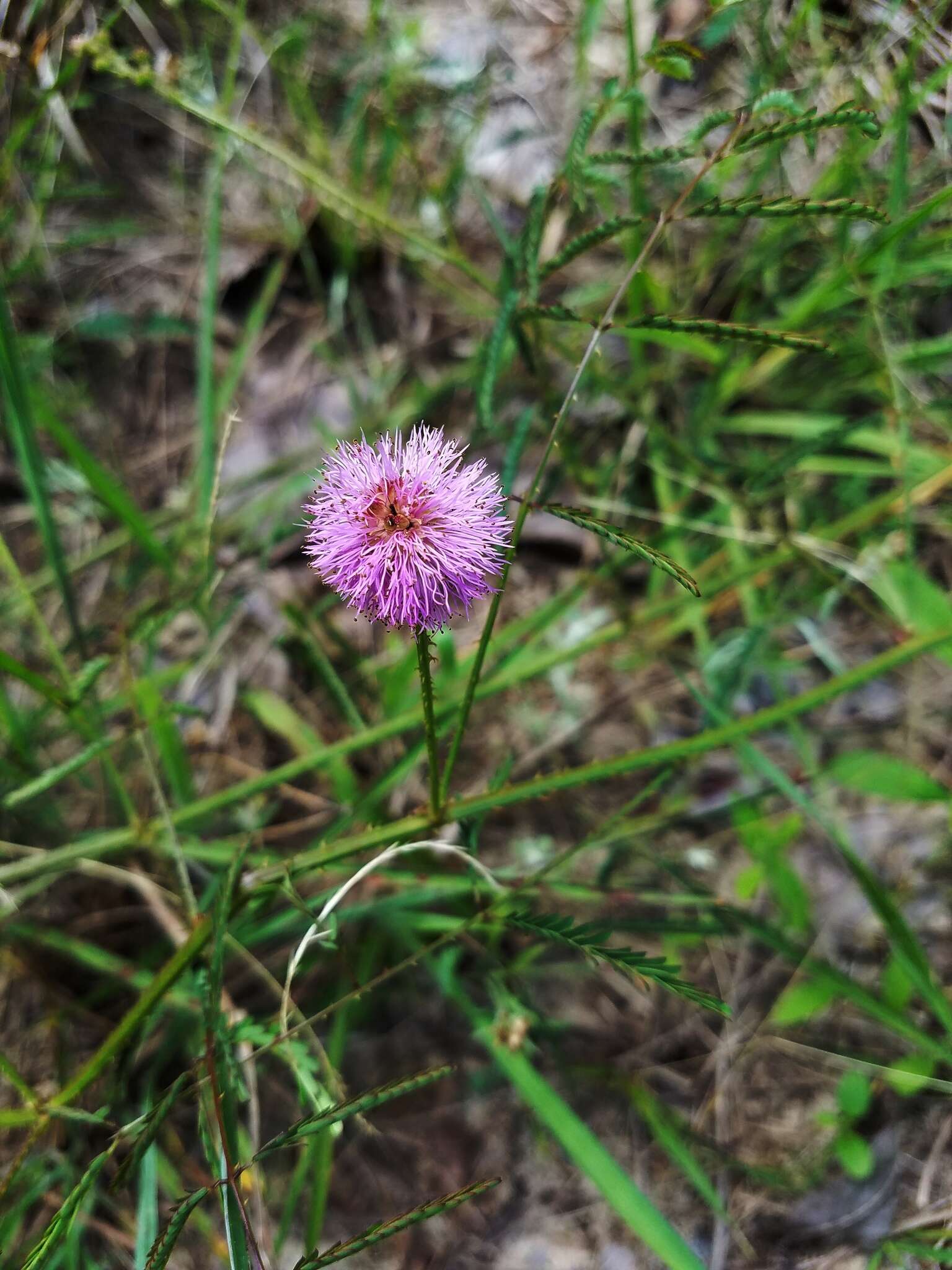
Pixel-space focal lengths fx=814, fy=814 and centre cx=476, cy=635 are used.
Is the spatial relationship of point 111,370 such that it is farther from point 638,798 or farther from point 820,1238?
point 820,1238

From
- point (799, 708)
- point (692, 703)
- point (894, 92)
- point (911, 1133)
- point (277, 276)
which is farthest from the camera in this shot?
point (277, 276)

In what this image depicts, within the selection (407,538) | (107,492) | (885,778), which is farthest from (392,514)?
(885,778)

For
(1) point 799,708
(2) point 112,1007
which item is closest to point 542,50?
(1) point 799,708

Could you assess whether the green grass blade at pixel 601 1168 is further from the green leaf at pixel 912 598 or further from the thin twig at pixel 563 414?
the green leaf at pixel 912 598

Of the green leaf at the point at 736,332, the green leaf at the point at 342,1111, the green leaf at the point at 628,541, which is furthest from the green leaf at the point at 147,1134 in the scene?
the green leaf at the point at 736,332

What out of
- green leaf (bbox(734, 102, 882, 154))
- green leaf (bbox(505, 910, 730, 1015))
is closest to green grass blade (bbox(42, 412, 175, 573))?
green leaf (bbox(505, 910, 730, 1015))

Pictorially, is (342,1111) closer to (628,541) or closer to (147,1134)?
(147,1134)
